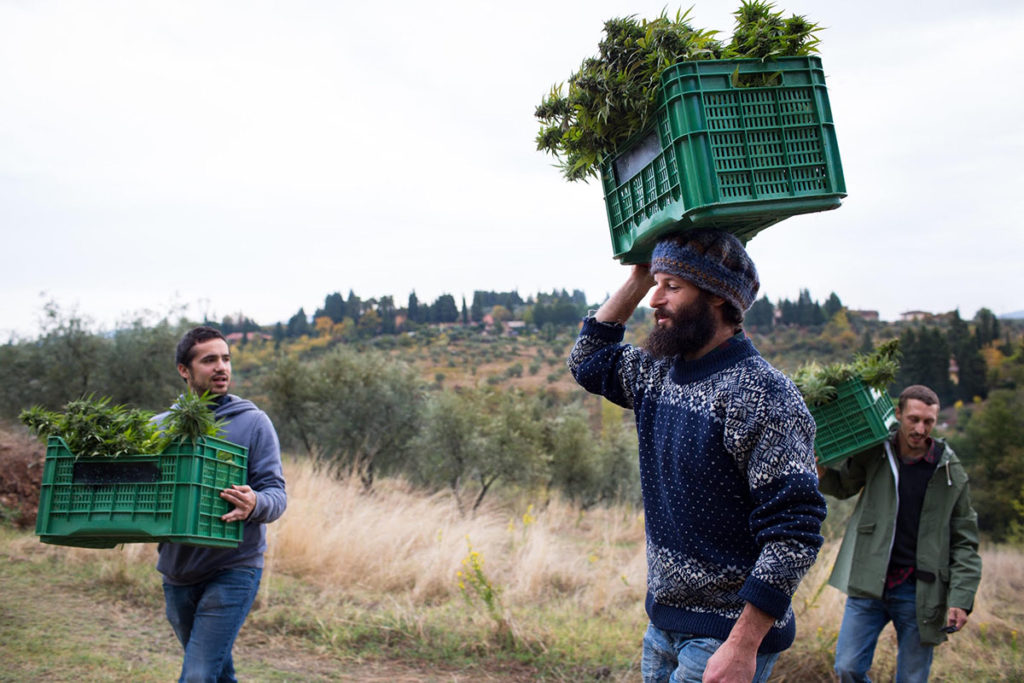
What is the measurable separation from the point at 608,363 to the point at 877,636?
9.03 ft

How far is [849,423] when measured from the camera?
4.60 m

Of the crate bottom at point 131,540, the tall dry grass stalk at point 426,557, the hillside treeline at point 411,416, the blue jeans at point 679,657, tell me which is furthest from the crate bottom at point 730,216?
the tall dry grass stalk at point 426,557

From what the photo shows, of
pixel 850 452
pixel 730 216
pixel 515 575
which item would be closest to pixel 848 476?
pixel 850 452

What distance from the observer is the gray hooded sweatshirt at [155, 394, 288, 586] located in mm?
3648

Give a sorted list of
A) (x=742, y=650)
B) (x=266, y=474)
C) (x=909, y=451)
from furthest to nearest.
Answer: (x=909, y=451), (x=266, y=474), (x=742, y=650)

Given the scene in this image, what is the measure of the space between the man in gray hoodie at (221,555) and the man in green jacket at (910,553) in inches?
130

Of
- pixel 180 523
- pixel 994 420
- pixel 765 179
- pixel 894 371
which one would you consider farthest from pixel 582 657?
pixel 994 420

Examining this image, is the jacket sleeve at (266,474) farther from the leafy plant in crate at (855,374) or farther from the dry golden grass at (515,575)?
the leafy plant in crate at (855,374)

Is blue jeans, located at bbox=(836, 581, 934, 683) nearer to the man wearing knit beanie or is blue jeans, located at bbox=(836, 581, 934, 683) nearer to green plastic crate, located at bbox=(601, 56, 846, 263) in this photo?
the man wearing knit beanie

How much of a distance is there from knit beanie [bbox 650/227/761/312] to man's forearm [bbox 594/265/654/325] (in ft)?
1.51

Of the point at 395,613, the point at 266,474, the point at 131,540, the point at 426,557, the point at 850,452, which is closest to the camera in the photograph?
the point at 131,540

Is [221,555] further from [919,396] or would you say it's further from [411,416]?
[411,416]

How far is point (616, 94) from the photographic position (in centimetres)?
259

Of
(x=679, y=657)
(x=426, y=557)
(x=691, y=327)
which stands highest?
(x=691, y=327)
